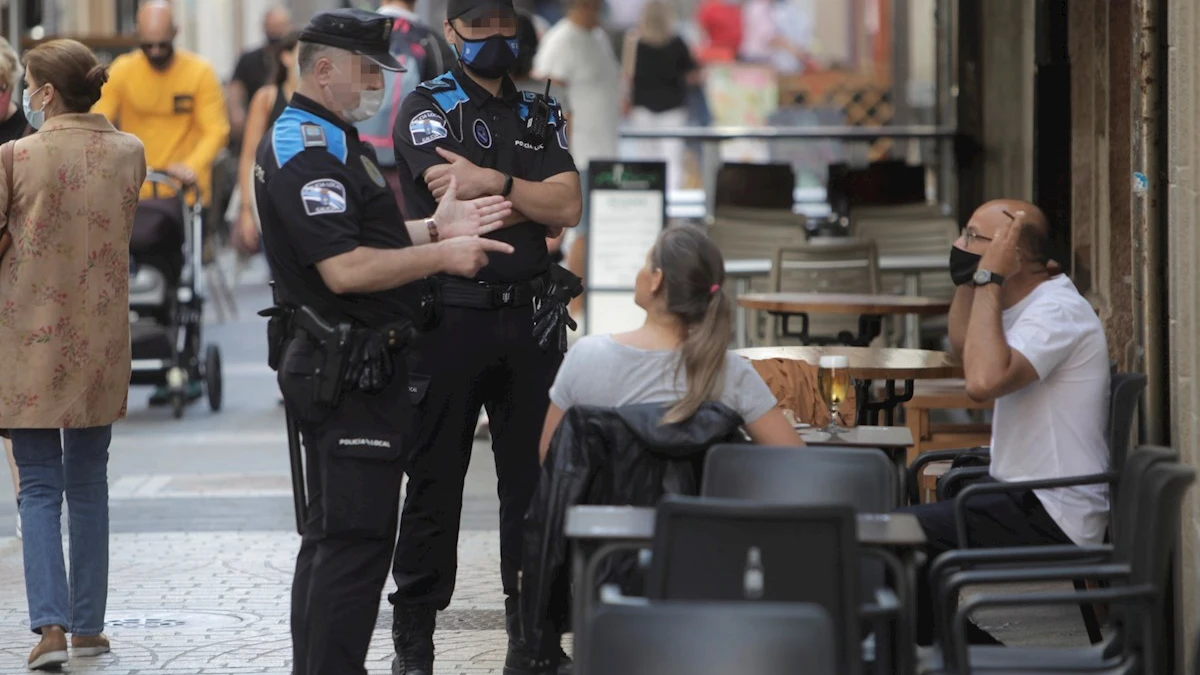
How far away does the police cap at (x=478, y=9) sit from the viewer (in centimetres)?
602

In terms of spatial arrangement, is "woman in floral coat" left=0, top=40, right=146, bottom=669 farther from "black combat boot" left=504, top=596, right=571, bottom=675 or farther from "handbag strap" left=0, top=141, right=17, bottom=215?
"black combat boot" left=504, top=596, right=571, bottom=675

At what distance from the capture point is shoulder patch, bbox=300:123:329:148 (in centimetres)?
531

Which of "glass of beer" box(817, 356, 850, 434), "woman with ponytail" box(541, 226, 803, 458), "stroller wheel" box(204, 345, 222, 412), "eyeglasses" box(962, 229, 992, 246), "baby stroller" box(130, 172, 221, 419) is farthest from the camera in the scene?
"stroller wheel" box(204, 345, 222, 412)

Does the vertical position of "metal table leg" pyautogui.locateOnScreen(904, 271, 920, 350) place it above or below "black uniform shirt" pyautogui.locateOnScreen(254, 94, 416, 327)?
below

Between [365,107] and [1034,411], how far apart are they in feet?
6.88

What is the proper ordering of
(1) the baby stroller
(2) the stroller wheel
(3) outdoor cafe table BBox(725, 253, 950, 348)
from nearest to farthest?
(3) outdoor cafe table BBox(725, 253, 950, 348)
(1) the baby stroller
(2) the stroller wheel

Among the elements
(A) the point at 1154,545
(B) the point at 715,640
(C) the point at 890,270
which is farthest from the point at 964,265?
(C) the point at 890,270

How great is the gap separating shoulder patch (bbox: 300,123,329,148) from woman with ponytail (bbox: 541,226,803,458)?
34.2 inches

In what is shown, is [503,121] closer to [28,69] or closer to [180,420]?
[28,69]

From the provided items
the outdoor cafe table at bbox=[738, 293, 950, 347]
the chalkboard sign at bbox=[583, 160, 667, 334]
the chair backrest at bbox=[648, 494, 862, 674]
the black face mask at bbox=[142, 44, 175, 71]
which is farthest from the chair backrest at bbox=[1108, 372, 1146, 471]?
the black face mask at bbox=[142, 44, 175, 71]

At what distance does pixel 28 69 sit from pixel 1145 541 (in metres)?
3.91

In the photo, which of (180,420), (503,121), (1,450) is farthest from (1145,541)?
(180,420)

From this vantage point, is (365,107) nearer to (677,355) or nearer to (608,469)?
(677,355)

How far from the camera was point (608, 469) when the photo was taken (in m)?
5.06
